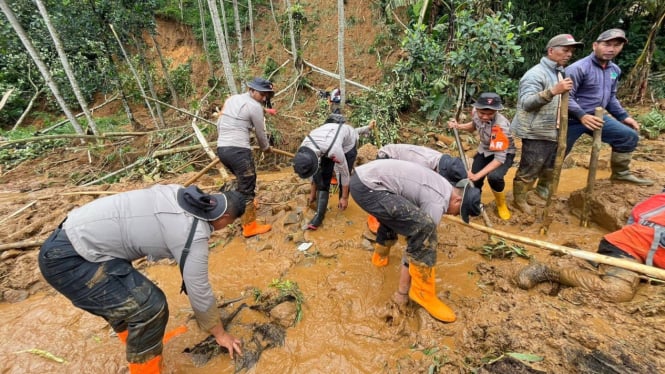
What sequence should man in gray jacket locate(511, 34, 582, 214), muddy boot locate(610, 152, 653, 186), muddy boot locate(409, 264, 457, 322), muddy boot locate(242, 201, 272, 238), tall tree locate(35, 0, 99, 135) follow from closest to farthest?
muddy boot locate(409, 264, 457, 322)
man in gray jacket locate(511, 34, 582, 214)
muddy boot locate(610, 152, 653, 186)
muddy boot locate(242, 201, 272, 238)
tall tree locate(35, 0, 99, 135)

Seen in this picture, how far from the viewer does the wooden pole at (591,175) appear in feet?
9.68

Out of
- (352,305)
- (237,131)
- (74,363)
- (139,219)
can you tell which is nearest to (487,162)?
(352,305)

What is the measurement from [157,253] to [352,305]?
1674mm

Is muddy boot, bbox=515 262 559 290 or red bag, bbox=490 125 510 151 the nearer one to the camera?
muddy boot, bbox=515 262 559 290

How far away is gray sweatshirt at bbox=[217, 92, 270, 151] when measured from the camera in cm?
362

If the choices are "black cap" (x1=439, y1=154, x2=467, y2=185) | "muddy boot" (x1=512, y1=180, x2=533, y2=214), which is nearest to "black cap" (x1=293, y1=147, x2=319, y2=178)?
"black cap" (x1=439, y1=154, x2=467, y2=185)

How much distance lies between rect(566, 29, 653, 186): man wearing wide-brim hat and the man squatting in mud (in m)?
1.84

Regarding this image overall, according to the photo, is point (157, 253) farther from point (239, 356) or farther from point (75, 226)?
point (239, 356)

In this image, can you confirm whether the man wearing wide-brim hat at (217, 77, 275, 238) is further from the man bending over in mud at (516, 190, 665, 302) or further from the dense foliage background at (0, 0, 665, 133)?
the dense foliage background at (0, 0, 665, 133)

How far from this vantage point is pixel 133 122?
900 cm

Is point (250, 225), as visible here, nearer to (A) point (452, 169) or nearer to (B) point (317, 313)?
(B) point (317, 313)

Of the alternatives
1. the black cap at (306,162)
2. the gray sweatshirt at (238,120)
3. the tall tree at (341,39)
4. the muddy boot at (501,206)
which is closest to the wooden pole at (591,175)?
the muddy boot at (501,206)

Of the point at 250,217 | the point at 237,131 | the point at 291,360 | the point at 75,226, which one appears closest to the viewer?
the point at 75,226

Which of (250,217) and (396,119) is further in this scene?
(396,119)
